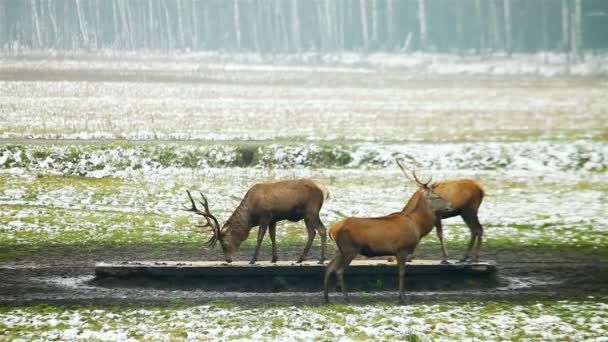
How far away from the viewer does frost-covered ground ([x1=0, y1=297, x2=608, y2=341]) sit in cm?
900

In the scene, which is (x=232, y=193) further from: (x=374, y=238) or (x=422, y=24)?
(x=422, y=24)

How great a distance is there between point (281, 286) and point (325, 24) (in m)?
25.1

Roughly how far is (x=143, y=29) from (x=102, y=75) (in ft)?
12.0

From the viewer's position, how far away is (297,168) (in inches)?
882

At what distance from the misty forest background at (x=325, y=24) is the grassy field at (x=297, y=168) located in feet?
7.64

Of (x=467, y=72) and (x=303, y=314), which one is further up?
(x=467, y=72)

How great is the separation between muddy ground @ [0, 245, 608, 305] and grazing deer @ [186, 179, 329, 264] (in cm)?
77

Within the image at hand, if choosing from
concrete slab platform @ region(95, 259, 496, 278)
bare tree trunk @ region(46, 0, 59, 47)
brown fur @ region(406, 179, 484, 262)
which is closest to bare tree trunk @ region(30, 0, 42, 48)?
bare tree trunk @ region(46, 0, 59, 47)

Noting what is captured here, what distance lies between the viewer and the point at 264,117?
27844mm

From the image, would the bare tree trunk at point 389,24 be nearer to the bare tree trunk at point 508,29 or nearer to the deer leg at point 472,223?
the bare tree trunk at point 508,29

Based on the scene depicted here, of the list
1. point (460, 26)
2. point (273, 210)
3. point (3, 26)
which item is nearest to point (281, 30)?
point (460, 26)

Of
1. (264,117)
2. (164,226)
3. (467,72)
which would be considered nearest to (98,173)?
(164,226)

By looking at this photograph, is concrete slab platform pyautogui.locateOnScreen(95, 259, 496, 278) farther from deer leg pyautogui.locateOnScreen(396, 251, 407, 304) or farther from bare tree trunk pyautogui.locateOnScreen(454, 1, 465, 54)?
bare tree trunk pyautogui.locateOnScreen(454, 1, 465, 54)

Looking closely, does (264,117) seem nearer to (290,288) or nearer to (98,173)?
(98,173)
